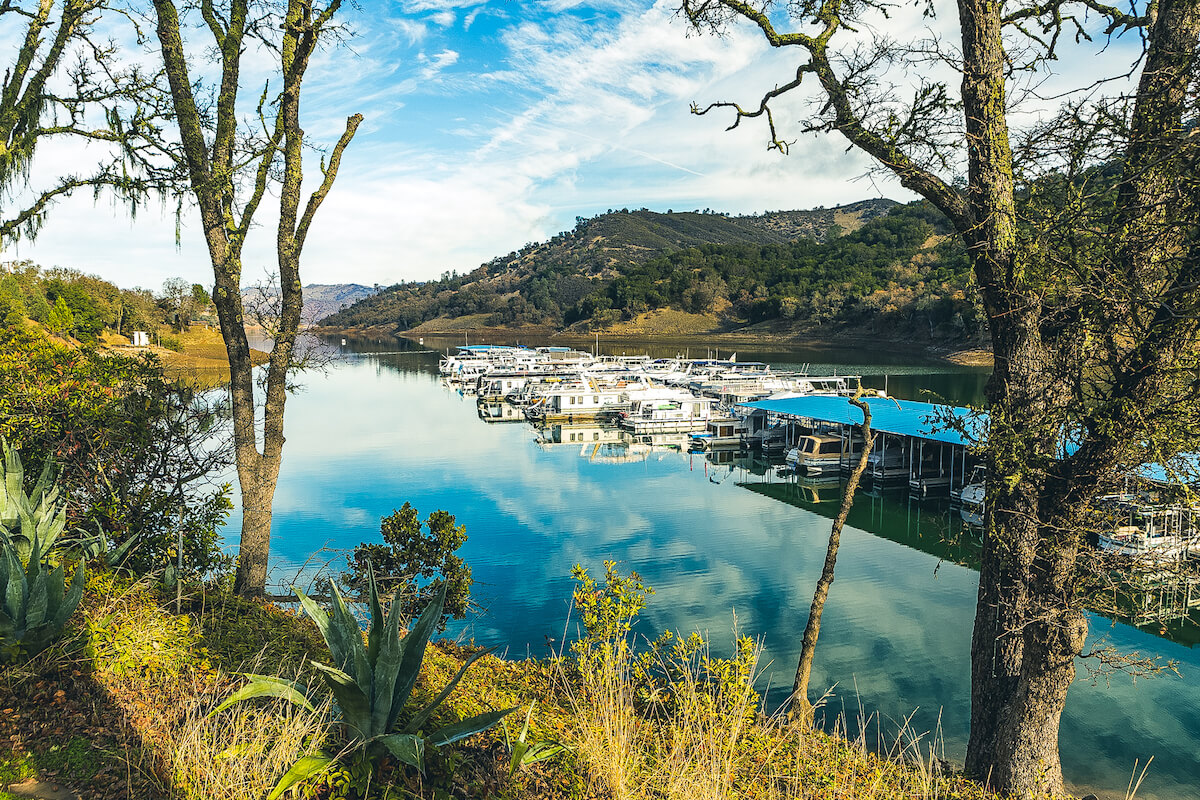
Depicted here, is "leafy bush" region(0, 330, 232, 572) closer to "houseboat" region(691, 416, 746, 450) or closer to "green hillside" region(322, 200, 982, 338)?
"houseboat" region(691, 416, 746, 450)

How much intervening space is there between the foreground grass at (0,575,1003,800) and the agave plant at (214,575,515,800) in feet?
0.46

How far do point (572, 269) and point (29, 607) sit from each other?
157557 millimetres

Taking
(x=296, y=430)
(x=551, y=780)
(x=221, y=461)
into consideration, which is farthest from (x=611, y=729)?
(x=296, y=430)

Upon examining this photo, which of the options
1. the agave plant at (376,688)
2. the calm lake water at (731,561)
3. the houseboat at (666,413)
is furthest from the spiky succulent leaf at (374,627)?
the houseboat at (666,413)

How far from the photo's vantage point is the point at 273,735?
132 inches

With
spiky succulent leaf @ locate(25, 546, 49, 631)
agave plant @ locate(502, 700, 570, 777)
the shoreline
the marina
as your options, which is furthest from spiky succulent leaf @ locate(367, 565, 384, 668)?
the shoreline

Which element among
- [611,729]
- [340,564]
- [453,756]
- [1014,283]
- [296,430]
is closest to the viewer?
[453,756]

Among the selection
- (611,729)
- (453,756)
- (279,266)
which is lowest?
(611,729)

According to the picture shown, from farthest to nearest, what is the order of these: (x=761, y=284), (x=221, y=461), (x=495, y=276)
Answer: (x=495, y=276)
(x=761, y=284)
(x=221, y=461)

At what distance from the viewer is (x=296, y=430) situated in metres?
38.2

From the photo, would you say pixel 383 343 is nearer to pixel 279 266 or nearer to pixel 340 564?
pixel 340 564

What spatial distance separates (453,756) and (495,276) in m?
197

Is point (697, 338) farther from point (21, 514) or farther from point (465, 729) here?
point (465, 729)

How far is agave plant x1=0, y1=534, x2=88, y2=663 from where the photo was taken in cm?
385
